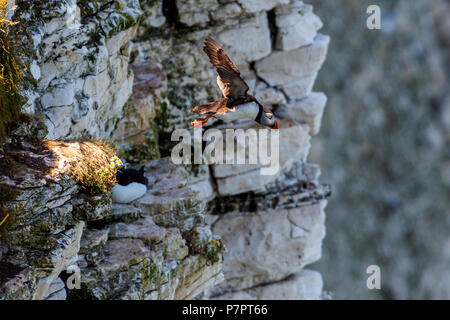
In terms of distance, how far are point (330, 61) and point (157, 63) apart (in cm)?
4246

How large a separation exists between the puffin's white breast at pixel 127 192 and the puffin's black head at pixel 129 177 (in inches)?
2.6

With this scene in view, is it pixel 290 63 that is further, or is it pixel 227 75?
pixel 290 63

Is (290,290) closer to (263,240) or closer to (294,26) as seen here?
(263,240)

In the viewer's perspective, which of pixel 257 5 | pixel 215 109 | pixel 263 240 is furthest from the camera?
pixel 263 240

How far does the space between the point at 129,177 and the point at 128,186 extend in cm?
18

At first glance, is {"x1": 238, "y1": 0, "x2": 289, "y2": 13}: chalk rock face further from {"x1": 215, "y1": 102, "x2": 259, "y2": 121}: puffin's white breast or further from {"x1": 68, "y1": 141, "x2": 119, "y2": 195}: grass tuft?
{"x1": 68, "y1": 141, "x2": 119, "y2": 195}: grass tuft

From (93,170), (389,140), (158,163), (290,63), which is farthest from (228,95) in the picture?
(389,140)

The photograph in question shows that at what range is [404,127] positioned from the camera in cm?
5441

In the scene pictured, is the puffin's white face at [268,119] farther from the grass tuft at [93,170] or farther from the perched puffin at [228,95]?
the grass tuft at [93,170]

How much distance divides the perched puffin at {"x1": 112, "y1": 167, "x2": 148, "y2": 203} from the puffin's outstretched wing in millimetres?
2459

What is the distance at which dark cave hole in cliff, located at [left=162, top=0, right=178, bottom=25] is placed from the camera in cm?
1634

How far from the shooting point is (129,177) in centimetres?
1213

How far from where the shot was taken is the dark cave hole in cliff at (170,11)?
16.3m

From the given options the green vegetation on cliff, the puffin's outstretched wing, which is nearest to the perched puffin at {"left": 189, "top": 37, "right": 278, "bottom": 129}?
the puffin's outstretched wing
